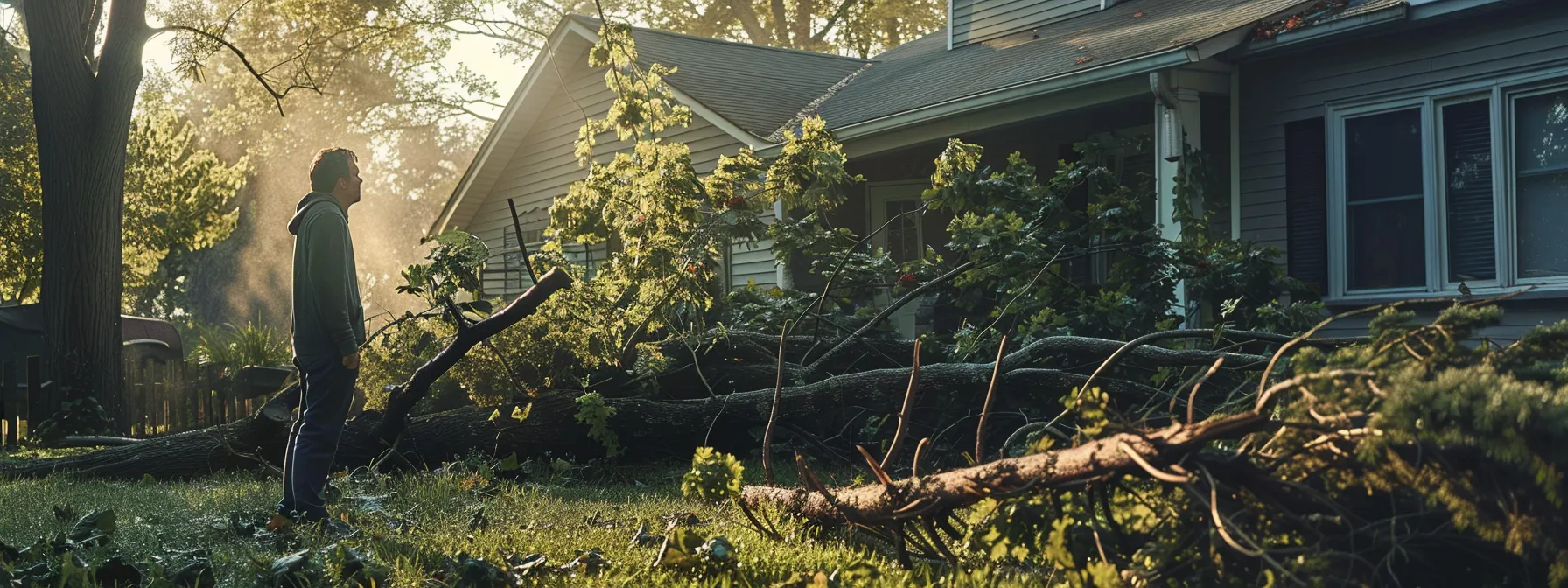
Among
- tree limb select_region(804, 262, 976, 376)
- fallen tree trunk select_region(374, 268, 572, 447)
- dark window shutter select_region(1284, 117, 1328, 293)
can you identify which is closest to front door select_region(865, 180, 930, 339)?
dark window shutter select_region(1284, 117, 1328, 293)

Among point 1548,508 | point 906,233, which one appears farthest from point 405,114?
point 1548,508

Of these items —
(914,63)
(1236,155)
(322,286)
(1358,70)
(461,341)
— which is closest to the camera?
(322,286)

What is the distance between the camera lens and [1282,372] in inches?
217

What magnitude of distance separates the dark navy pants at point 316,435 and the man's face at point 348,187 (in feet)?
2.50

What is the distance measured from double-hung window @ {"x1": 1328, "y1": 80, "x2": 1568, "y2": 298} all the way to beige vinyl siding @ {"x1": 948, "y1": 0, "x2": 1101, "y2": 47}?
18.5 feet

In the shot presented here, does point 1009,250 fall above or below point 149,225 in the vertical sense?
below

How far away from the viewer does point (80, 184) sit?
42.0 ft

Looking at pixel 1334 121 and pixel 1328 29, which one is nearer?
pixel 1328 29

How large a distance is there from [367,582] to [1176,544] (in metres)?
2.63

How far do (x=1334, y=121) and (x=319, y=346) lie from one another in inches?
283

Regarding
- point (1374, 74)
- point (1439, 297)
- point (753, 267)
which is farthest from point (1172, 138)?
point (753, 267)

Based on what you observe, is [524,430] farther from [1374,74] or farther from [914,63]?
[914,63]

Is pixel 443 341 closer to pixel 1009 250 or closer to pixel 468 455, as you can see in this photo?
pixel 468 455

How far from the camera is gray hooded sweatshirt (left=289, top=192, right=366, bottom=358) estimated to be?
5.36 metres
